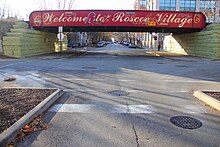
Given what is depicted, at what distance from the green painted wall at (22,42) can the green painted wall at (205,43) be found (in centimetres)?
1960

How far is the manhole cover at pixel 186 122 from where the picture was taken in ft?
15.7

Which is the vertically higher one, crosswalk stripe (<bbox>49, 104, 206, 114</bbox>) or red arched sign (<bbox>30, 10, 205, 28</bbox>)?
red arched sign (<bbox>30, 10, 205, 28</bbox>)

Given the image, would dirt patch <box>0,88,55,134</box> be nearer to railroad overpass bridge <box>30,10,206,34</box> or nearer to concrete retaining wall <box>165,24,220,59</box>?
railroad overpass bridge <box>30,10,206,34</box>

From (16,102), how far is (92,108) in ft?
6.97

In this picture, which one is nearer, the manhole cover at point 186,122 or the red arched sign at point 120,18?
Result: the manhole cover at point 186,122

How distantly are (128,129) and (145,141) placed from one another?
1.96 feet

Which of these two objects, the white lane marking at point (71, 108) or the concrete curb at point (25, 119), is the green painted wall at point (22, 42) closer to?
the concrete curb at point (25, 119)

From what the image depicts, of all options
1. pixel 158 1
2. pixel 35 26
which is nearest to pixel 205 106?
pixel 35 26

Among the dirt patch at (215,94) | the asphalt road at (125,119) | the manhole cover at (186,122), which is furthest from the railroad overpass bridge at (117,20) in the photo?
the manhole cover at (186,122)

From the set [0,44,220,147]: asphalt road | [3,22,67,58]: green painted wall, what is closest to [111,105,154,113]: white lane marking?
[0,44,220,147]: asphalt road

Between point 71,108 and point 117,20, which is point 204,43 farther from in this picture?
point 71,108

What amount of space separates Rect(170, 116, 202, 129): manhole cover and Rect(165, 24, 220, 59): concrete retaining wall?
19.2 m

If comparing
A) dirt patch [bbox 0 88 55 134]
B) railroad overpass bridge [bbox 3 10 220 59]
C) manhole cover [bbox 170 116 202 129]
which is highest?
railroad overpass bridge [bbox 3 10 220 59]

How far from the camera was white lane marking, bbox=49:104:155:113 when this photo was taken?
5.71 m
